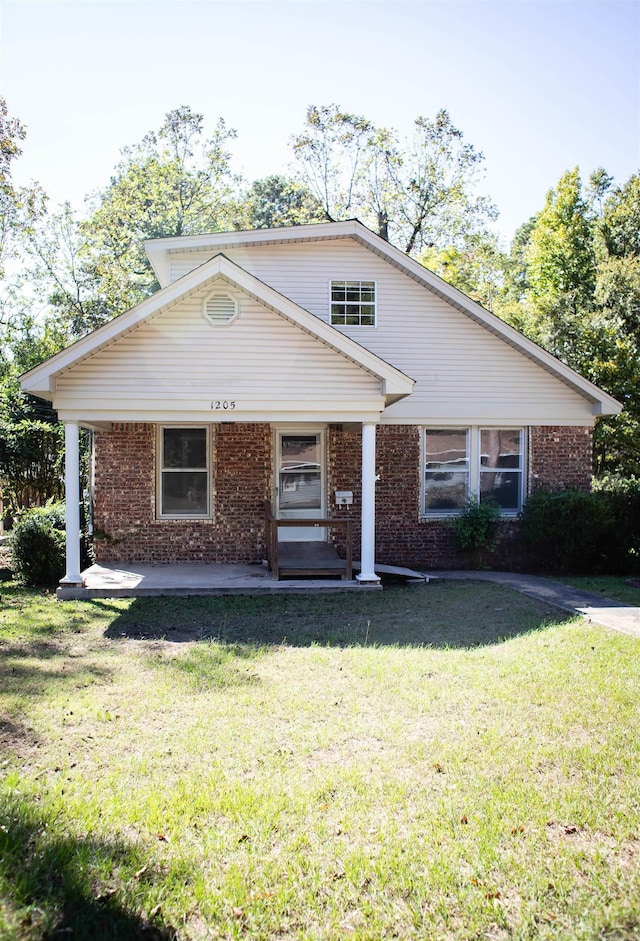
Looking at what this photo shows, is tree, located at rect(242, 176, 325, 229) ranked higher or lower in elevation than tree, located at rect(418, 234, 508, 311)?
Answer: higher

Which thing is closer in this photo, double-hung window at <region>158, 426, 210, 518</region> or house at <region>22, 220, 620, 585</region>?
house at <region>22, 220, 620, 585</region>

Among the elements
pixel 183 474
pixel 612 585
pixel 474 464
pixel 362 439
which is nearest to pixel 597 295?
pixel 474 464

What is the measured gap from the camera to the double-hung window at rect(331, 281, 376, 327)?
14.2 metres

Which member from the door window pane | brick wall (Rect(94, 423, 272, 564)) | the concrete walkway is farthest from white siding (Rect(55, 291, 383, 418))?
the concrete walkway

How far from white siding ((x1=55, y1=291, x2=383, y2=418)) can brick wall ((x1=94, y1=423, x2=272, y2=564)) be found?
7.93 feet

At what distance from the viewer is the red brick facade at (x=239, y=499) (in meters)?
13.3

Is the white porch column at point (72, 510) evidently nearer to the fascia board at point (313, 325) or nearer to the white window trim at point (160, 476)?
the white window trim at point (160, 476)

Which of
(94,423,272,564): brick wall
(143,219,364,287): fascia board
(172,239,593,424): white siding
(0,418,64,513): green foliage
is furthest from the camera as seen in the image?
(0,418,64,513): green foliage

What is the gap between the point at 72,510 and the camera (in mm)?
11016

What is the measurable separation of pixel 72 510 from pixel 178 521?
105 inches

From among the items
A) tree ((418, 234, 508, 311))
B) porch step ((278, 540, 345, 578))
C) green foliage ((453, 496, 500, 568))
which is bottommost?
porch step ((278, 540, 345, 578))

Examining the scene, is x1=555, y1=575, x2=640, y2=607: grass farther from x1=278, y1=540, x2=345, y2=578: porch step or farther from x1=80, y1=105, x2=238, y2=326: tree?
x1=80, y1=105, x2=238, y2=326: tree

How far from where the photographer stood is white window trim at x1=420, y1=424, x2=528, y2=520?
46.7 ft

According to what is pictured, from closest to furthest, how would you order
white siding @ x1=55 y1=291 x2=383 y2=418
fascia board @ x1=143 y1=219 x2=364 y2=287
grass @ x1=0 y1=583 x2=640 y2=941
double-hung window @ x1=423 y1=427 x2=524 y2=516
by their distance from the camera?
grass @ x1=0 y1=583 x2=640 y2=941
white siding @ x1=55 y1=291 x2=383 y2=418
fascia board @ x1=143 y1=219 x2=364 y2=287
double-hung window @ x1=423 y1=427 x2=524 y2=516
